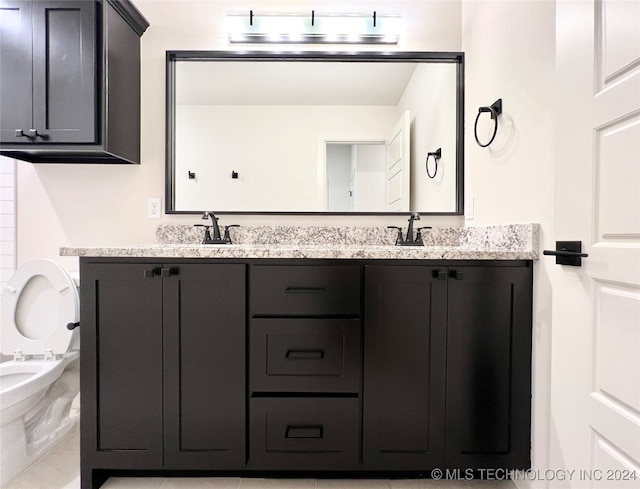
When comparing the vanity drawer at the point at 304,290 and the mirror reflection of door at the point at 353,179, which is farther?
the mirror reflection of door at the point at 353,179

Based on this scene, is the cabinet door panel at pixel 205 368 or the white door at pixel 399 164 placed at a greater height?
the white door at pixel 399 164

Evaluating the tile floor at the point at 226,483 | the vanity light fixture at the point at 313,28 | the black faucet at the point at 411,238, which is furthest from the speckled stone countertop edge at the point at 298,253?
the vanity light fixture at the point at 313,28

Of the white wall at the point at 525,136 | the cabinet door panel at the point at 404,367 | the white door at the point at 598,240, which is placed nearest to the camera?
the white door at the point at 598,240

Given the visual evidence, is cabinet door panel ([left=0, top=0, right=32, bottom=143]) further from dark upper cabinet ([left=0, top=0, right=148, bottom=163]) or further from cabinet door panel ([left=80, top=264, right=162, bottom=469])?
cabinet door panel ([left=80, top=264, right=162, bottom=469])

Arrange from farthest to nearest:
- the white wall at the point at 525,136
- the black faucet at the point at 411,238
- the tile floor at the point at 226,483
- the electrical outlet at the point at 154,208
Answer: the electrical outlet at the point at 154,208 → the black faucet at the point at 411,238 → the tile floor at the point at 226,483 → the white wall at the point at 525,136

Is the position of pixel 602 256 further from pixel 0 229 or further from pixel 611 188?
pixel 0 229

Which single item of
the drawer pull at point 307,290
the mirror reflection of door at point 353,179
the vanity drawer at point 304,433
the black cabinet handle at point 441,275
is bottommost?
the vanity drawer at point 304,433

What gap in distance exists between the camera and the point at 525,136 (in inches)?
51.1

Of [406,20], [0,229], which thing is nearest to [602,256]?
[406,20]

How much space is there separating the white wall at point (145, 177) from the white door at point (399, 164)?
0.11 meters

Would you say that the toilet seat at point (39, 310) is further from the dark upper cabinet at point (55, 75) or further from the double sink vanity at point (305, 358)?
the dark upper cabinet at point (55, 75)

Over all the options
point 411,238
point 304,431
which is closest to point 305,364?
point 304,431

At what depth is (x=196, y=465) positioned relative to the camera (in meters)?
1.30

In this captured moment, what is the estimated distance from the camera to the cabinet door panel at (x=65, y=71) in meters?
1.53
